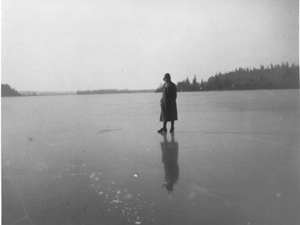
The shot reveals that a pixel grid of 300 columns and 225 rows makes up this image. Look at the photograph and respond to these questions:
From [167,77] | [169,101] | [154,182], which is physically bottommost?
[154,182]

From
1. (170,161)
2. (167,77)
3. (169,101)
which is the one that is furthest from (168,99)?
(170,161)

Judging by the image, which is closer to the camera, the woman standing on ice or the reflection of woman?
the reflection of woman

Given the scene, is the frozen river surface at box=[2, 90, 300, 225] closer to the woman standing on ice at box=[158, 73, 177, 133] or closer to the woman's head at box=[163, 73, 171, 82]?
the woman standing on ice at box=[158, 73, 177, 133]

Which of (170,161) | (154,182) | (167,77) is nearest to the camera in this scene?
(154,182)

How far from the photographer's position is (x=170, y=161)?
523cm

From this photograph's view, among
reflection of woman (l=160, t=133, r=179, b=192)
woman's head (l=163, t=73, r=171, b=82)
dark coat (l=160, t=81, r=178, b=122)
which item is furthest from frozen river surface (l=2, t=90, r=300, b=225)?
woman's head (l=163, t=73, r=171, b=82)

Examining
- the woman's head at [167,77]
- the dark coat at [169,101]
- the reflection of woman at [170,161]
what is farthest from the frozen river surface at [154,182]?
the woman's head at [167,77]

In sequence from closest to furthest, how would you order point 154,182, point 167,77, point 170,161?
point 154,182, point 170,161, point 167,77

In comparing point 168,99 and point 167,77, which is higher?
point 167,77

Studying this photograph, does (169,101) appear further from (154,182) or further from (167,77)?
(154,182)

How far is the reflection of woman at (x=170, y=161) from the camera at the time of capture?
415cm

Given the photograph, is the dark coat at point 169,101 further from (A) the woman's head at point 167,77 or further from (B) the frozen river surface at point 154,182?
(B) the frozen river surface at point 154,182

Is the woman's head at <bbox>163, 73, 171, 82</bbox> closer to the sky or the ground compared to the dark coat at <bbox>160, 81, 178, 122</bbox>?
closer to the sky

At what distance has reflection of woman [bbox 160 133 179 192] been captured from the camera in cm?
415
